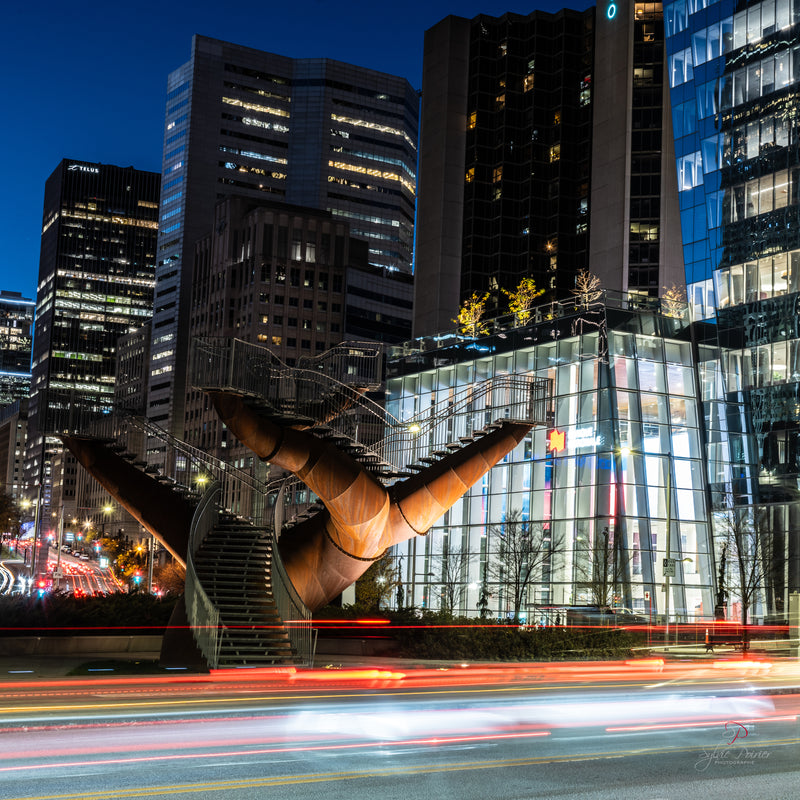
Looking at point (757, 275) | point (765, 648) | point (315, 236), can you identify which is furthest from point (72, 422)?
point (315, 236)

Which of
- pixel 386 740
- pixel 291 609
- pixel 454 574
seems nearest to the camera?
pixel 386 740

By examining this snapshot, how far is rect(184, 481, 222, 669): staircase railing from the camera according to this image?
25.8 meters

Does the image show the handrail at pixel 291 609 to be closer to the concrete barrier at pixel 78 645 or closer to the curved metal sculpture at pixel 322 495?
the curved metal sculpture at pixel 322 495

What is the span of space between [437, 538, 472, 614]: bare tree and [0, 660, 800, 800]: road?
40.4 meters

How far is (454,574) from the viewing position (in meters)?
65.6

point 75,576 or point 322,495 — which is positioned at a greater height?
point 322,495

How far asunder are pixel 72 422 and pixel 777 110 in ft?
150

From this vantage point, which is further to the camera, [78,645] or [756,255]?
[756,255]

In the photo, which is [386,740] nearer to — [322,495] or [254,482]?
[322,495]

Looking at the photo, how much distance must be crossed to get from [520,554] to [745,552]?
1181cm

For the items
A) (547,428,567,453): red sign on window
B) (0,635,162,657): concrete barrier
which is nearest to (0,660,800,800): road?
(0,635,162,657): concrete barrier

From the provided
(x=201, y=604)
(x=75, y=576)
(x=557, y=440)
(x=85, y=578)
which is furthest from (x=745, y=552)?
(x=75, y=576)

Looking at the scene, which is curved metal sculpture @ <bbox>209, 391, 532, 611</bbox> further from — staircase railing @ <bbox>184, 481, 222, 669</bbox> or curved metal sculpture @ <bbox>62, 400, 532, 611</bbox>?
staircase railing @ <bbox>184, 481, 222, 669</bbox>

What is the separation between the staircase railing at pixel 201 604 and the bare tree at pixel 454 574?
1393 inches
